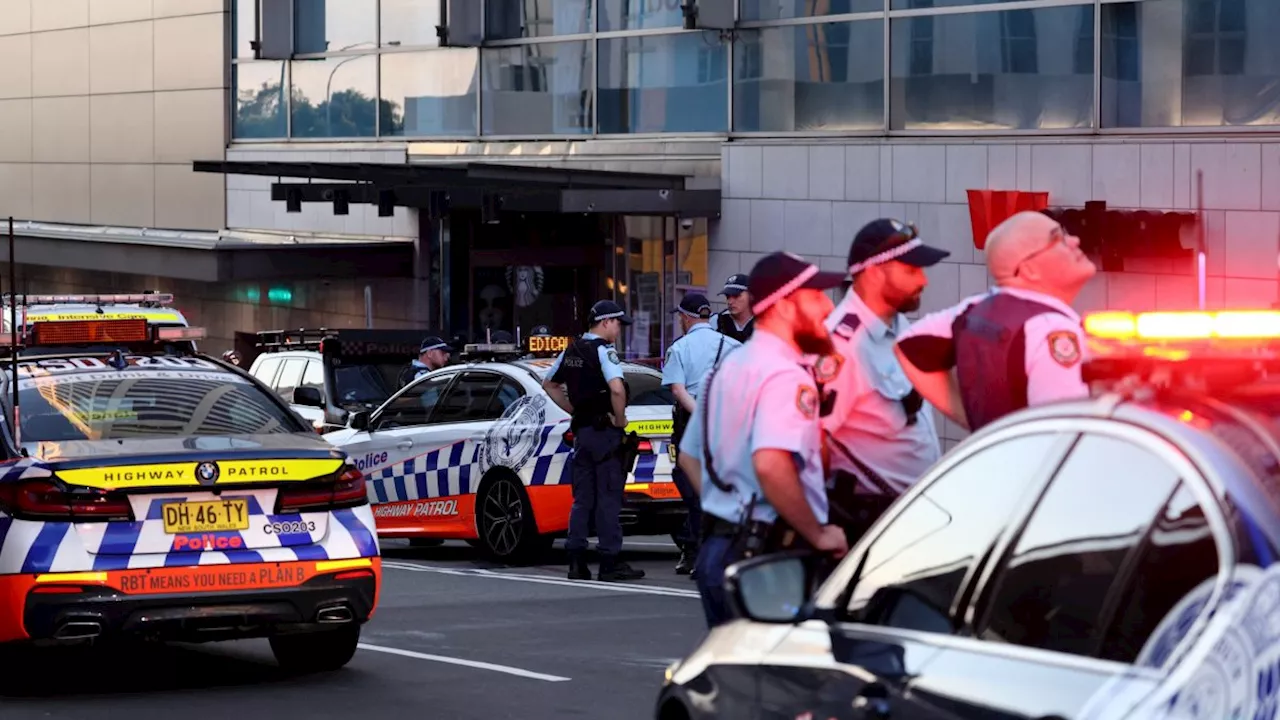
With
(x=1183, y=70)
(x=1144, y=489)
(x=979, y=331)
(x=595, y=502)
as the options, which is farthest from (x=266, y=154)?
(x=1144, y=489)

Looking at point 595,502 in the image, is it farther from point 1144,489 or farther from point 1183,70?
point 1144,489

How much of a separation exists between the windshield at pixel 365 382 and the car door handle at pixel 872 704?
16161 mm

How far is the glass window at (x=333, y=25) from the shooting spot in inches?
1258

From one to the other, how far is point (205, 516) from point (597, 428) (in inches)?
195

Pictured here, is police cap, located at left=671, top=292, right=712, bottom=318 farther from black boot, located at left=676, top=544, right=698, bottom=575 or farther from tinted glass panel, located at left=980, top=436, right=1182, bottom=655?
tinted glass panel, located at left=980, top=436, right=1182, bottom=655

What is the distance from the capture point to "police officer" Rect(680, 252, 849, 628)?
5.88 m

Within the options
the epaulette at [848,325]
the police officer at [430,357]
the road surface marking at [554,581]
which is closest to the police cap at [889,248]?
the epaulette at [848,325]

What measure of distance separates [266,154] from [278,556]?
26083 millimetres

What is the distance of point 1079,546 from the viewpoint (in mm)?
3758

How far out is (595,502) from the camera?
1374 centimetres

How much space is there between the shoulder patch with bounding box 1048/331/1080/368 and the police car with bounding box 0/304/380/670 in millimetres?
4229

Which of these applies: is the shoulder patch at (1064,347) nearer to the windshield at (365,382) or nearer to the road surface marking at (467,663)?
the road surface marking at (467,663)

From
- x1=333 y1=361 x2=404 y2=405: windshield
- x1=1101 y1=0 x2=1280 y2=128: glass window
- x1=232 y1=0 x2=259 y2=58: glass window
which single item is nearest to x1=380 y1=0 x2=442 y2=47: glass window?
x1=232 y1=0 x2=259 y2=58: glass window

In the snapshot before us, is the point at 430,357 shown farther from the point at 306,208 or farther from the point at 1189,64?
the point at 306,208
